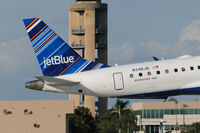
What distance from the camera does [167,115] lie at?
578 ft

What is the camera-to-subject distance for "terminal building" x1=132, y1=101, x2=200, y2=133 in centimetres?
17412

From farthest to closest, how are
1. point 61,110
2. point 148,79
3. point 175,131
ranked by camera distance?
point 175,131, point 61,110, point 148,79

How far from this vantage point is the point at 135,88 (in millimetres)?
68438

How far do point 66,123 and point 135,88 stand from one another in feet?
243

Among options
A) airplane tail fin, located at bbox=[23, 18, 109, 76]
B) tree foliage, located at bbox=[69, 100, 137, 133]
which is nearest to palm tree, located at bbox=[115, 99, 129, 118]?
tree foliage, located at bbox=[69, 100, 137, 133]

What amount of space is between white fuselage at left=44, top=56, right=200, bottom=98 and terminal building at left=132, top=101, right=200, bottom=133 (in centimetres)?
10304

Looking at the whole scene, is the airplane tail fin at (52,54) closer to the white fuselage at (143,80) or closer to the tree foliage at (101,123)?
the white fuselage at (143,80)

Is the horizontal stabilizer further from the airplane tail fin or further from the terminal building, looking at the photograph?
the terminal building

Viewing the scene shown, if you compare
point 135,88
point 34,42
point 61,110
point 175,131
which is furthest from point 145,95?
point 175,131

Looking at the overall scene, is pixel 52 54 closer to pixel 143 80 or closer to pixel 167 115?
pixel 143 80

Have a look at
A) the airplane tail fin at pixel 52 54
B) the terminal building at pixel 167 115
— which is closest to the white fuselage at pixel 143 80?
the airplane tail fin at pixel 52 54

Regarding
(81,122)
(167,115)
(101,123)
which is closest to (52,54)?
(81,122)

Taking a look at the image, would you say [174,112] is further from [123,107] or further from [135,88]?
[135,88]

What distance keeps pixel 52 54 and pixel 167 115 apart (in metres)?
108
